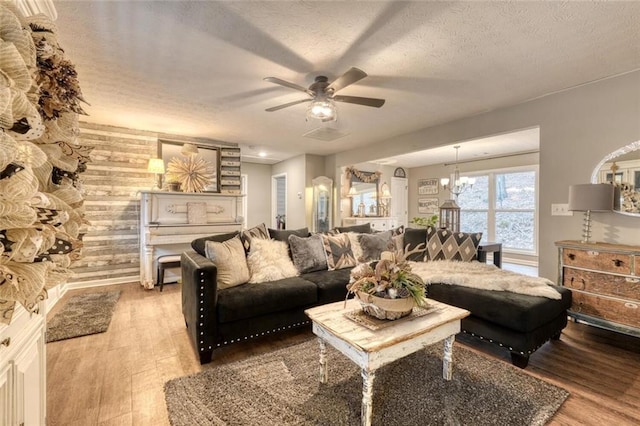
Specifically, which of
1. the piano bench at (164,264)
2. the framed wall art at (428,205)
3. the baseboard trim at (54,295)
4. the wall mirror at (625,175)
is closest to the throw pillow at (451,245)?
the wall mirror at (625,175)

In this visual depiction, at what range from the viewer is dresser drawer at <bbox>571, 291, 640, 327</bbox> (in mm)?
2328

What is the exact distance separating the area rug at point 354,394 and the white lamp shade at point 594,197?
5.58 feet

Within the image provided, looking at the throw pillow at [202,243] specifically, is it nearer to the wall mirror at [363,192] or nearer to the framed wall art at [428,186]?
the wall mirror at [363,192]

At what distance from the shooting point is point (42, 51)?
34.7 inches

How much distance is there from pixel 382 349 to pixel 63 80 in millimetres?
1735

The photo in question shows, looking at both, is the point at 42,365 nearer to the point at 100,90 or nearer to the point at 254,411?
the point at 254,411

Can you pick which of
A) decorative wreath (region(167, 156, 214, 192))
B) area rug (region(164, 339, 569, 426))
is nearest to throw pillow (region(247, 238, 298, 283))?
area rug (region(164, 339, 569, 426))

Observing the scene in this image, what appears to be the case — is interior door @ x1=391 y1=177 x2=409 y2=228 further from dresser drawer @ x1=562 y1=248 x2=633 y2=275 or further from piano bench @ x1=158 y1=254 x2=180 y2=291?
piano bench @ x1=158 y1=254 x2=180 y2=291

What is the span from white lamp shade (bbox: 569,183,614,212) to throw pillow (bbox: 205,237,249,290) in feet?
10.5

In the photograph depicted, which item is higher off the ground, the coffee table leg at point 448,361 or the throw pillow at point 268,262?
the throw pillow at point 268,262

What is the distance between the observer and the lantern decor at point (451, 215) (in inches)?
188

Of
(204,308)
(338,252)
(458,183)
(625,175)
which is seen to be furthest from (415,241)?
(458,183)

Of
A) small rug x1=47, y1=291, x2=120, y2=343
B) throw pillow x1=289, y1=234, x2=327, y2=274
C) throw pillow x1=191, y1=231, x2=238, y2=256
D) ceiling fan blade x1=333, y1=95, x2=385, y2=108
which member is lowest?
small rug x1=47, y1=291, x2=120, y2=343

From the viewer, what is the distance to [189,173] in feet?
15.5
